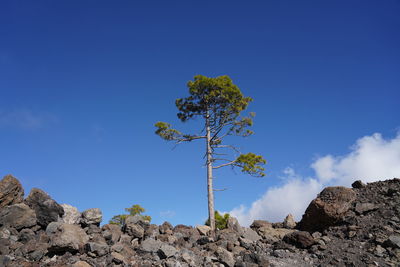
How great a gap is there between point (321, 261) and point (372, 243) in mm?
2152

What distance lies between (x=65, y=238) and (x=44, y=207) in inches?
93.5

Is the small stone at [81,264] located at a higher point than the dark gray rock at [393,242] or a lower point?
lower

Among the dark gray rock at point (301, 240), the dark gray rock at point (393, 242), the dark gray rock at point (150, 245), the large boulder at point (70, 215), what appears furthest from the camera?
the large boulder at point (70, 215)

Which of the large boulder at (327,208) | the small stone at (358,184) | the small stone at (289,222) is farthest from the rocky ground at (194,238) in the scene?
the small stone at (358,184)

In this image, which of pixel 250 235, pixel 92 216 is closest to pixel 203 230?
pixel 250 235

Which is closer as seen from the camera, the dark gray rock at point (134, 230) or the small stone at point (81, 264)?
the small stone at point (81, 264)

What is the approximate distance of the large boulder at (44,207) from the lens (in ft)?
35.1

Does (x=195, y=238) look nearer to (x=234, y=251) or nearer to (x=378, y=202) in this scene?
(x=234, y=251)

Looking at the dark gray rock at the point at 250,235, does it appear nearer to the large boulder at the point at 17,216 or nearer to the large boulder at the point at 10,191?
the large boulder at the point at 17,216

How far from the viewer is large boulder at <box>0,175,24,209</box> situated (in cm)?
1062

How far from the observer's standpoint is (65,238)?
9.14m

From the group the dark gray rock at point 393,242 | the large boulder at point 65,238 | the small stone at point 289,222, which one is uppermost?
the small stone at point 289,222

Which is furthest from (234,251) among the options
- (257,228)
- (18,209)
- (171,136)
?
(171,136)

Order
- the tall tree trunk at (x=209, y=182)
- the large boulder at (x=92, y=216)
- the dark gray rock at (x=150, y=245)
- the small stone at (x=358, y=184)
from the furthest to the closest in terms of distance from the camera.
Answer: the tall tree trunk at (x=209, y=182) → the small stone at (x=358, y=184) → the large boulder at (x=92, y=216) → the dark gray rock at (x=150, y=245)
